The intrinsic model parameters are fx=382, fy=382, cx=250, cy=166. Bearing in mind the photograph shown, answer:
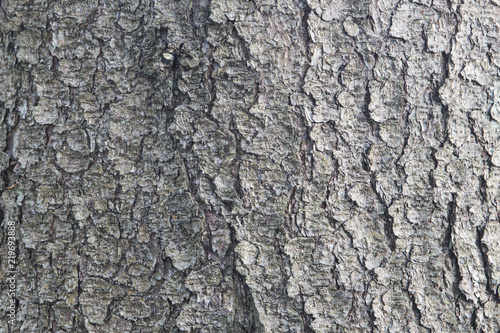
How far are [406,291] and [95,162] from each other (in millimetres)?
1007

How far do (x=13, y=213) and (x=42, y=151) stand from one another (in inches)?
8.3

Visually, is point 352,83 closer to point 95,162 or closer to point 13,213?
point 95,162

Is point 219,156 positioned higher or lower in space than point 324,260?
higher

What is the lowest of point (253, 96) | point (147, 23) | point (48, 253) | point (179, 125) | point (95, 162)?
point (48, 253)

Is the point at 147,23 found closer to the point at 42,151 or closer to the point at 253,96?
the point at 253,96

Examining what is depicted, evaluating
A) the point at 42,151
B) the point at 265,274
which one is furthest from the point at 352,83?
the point at 42,151

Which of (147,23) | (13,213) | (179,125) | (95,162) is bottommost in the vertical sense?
(13,213)

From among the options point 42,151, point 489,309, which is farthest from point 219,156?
point 489,309

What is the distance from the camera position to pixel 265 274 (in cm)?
112

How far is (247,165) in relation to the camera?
1124 mm

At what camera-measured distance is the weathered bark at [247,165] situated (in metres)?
1.12

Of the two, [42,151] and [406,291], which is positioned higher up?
[42,151]

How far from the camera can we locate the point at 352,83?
3.71ft

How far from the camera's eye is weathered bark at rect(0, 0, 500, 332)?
1.12 m
